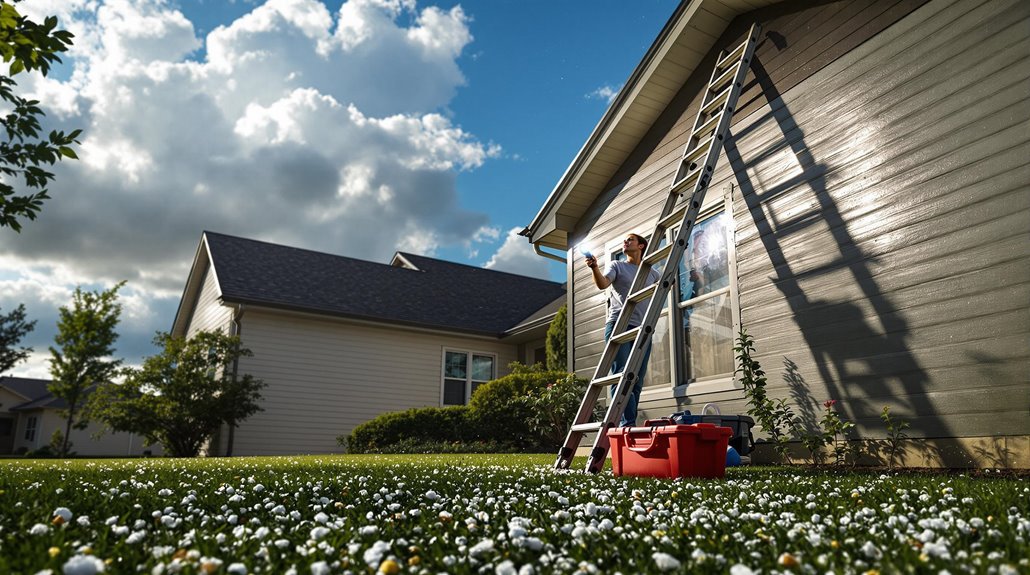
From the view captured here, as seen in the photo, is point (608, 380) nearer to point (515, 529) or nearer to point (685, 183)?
point (685, 183)

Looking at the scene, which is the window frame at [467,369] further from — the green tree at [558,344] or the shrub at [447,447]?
the green tree at [558,344]

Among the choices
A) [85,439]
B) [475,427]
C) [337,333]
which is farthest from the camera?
[85,439]

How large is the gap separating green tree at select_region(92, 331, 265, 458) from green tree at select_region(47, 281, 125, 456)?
6.97 meters

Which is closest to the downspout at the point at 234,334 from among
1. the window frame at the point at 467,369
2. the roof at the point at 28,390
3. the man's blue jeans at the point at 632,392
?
the window frame at the point at 467,369

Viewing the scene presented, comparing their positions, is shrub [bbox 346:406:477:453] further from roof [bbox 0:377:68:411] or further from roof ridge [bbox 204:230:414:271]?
roof [bbox 0:377:68:411]

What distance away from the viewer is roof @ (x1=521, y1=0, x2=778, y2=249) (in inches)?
286

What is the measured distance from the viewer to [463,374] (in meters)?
17.9

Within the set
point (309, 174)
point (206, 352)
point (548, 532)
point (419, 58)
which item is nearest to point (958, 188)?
point (548, 532)

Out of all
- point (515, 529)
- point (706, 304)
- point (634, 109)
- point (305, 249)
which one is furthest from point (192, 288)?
point (515, 529)

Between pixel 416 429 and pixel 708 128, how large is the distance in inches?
379

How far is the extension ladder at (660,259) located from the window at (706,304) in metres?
0.67

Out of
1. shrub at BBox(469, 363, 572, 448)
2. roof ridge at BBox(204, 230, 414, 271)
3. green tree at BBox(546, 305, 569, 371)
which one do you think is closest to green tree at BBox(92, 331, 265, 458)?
roof ridge at BBox(204, 230, 414, 271)

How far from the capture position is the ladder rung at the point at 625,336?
16.8 ft

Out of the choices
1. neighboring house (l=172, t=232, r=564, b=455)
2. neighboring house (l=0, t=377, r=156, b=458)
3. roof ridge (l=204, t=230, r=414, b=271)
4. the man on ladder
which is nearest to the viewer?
the man on ladder
